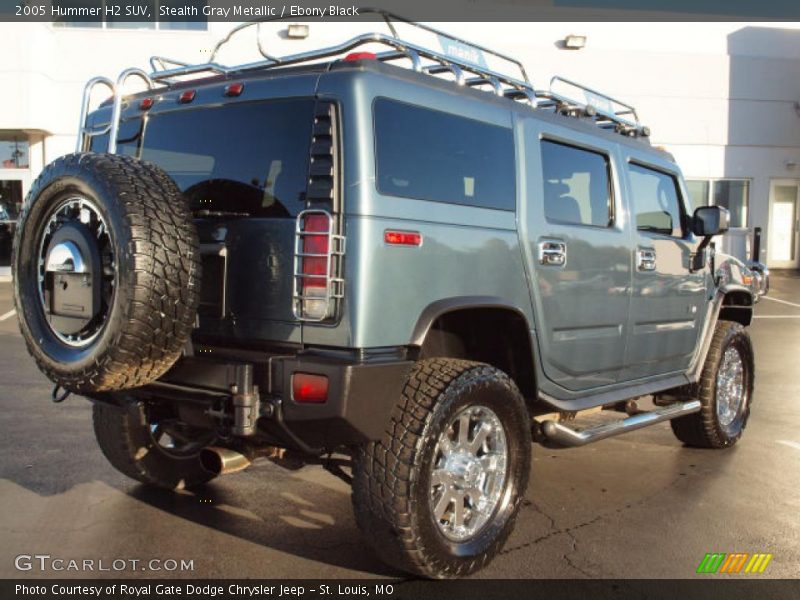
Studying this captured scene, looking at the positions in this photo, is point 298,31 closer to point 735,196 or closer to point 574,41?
point 574,41

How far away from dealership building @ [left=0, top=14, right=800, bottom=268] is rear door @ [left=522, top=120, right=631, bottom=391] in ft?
46.4

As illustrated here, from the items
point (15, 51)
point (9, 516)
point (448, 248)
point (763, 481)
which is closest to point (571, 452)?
point (763, 481)

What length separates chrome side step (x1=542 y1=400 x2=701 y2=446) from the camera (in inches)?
167

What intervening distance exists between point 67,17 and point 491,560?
18.9 meters

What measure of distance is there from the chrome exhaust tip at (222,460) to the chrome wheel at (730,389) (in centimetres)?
374

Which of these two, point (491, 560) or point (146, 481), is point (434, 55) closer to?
point (491, 560)

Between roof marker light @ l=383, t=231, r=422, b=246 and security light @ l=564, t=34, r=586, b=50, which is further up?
security light @ l=564, t=34, r=586, b=50

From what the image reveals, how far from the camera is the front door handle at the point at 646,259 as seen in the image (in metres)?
4.88

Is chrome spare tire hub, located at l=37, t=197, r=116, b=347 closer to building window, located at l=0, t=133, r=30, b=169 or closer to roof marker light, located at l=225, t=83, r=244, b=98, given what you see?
roof marker light, located at l=225, t=83, r=244, b=98

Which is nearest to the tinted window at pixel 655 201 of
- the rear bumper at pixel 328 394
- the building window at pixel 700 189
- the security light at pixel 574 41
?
the rear bumper at pixel 328 394

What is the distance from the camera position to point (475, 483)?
3.76 m

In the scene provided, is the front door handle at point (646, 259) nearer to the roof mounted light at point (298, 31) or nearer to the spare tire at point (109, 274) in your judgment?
the spare tire at point (109, 274)

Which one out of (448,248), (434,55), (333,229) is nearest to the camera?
(333,229)

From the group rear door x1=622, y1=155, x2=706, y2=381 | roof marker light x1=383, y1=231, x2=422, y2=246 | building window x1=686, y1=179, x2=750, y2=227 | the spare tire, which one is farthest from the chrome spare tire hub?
building window x1=686, y1=179, x2=750, y2=227
